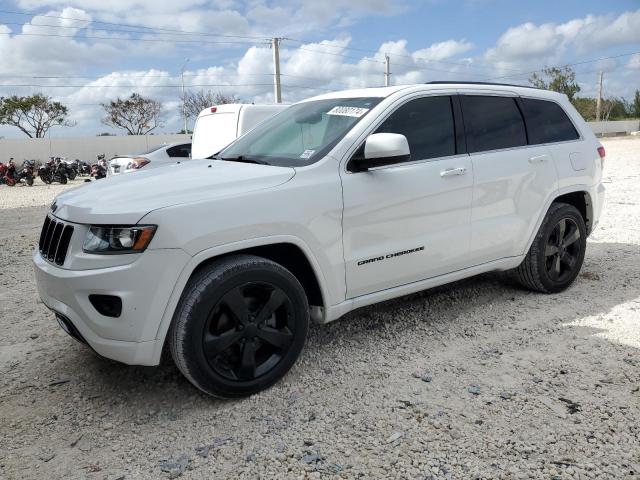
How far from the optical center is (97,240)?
2758 millimetres

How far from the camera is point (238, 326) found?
118 inches

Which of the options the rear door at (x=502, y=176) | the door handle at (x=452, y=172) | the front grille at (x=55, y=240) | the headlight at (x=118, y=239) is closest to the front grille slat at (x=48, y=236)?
the front grille at (x=55, y=240)

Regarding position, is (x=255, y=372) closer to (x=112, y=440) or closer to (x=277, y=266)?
(x=277, y=266)

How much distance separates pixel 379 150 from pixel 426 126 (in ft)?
2.59

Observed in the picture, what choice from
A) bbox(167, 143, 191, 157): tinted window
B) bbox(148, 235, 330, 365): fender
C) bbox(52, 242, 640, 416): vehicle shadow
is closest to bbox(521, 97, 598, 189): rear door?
bbox(52, 242, 640, 416): vehicle shadow

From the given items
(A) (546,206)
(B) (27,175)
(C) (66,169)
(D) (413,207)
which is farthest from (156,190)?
(C) (66,169)

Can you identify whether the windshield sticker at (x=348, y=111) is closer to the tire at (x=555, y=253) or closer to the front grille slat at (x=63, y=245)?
the front grille slat at (x=63, y=245)

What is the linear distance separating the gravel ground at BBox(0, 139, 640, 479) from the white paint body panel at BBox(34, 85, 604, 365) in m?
0.43

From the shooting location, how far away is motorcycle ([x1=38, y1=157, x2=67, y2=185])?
2133 centimetres

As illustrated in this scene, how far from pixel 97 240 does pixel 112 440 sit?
3.38 ft

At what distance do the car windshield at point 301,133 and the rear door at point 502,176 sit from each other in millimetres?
953

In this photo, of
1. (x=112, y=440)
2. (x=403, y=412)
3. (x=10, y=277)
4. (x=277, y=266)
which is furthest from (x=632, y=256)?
(x=10, y=277)

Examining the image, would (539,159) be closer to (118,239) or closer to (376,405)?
(376,405)

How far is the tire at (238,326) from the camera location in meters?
2.82
